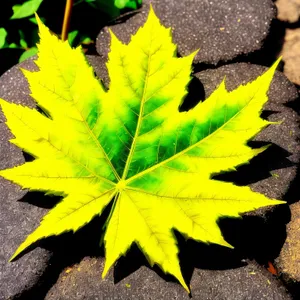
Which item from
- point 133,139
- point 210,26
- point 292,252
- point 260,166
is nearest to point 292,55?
point 210,26

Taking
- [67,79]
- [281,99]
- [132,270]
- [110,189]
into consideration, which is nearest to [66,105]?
[67,79]

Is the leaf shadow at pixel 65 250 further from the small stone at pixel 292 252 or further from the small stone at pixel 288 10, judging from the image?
the small stone at pixel 288 10

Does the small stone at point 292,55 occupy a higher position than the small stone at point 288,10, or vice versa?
the small stone at point 288,10

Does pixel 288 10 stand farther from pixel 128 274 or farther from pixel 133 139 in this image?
pixel 128 274

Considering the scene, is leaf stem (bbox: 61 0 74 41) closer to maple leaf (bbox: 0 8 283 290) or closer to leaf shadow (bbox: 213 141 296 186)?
maple leaf (bbox: 0 8 283 290)

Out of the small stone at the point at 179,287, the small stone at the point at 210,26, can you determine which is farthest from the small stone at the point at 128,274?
the small stone at the point at 210,26

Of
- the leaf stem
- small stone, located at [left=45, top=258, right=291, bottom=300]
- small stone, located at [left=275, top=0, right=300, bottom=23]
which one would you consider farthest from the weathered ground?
small stone, located at [left=275, top=0, right=300, bottom=23]
